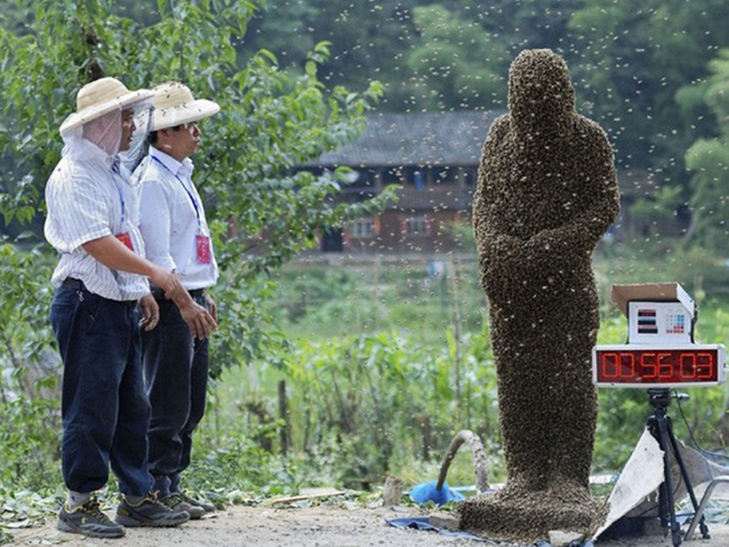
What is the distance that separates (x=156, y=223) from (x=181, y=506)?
1510 mm

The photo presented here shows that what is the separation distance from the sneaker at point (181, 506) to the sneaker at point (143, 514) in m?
0.17

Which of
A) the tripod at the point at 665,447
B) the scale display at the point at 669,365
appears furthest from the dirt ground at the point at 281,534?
the scale display at the point at 669,365

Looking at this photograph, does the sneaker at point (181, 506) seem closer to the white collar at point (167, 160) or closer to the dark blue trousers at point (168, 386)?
the dark blue trousers at point (168, 386)

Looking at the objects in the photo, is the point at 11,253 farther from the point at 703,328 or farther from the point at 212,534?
the point at 703,328

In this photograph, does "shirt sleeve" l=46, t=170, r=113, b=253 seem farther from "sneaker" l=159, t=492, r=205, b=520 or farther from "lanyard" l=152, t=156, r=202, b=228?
"sneaker" l=159, t=492, r=205, b=520

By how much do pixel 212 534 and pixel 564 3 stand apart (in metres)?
21.9

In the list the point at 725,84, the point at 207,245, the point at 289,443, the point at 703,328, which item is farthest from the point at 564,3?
the point at 207,245

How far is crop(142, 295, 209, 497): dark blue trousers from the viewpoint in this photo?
24.6ft

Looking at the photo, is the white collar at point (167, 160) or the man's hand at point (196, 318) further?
the white collar at point (167, 160)

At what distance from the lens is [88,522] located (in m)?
7.07

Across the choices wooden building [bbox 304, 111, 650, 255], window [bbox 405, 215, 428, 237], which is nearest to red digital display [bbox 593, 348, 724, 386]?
wooden building [bbox 304, 111, 650, 255]

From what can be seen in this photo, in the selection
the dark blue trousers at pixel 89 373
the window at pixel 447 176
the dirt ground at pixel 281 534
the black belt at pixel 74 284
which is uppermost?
the window at pixel 447 176

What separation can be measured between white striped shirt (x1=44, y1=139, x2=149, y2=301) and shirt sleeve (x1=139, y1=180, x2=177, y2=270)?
0.24 meters

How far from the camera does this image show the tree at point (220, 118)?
9.83 meters
